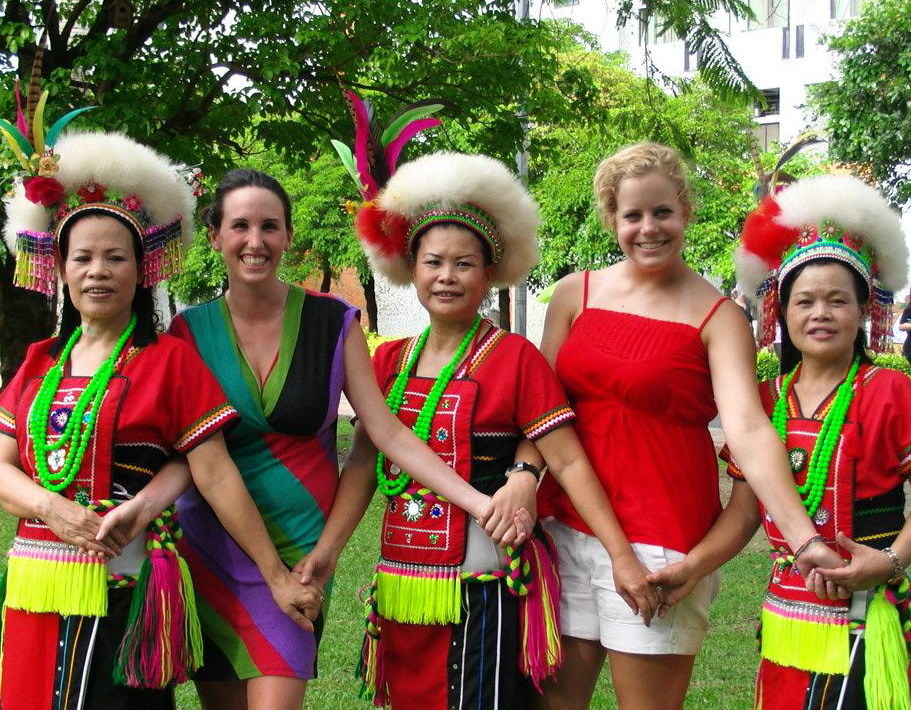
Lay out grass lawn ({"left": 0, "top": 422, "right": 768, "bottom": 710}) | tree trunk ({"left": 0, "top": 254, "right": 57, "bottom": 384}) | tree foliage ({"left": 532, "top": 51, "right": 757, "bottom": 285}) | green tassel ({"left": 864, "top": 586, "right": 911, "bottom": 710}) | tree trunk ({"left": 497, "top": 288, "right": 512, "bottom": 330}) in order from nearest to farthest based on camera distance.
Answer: green tassel ({"left": 864, "top": 586, "right": 911, "bottom": 710}) < grass lawn ({"left": 0, "top": 422, "right": 768, "bottom": 710}) < tree trunk ({"left": 0, "top": 254, "right": 57, "bottom": 384}) < tree foliage ({"left": 532, "top": 51, "right": 757, "bottom": 285}) < tree trunk ({"left": 497, "top": 288, "right": 512, "bottom": 330})

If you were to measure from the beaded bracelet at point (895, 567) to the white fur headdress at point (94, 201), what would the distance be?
2068mm

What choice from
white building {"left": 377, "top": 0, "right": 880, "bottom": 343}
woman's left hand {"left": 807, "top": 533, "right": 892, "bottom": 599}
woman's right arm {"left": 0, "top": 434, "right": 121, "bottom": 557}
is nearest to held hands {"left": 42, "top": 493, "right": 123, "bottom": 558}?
woman's right arm {"left": 0, "top": 434, "right": 121, "bottom": 557}

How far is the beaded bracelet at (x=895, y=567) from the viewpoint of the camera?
2.67m

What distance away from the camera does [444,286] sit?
3.02 meters

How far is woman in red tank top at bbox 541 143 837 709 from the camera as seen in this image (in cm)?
289

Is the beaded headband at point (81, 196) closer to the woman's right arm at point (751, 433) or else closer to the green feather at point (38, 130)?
the green feather at point (38, 130)

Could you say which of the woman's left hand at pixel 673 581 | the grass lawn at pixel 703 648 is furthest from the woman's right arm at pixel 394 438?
the grass lawn at pixel 703 648

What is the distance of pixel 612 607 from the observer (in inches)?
116

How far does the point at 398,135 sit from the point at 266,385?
2.99 ft

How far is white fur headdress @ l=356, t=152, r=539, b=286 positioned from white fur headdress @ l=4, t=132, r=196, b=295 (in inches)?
23.9

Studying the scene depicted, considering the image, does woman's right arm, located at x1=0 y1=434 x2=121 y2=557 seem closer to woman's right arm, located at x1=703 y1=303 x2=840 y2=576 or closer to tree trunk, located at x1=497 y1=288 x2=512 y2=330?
woman's right arm, located at x1=703 y1=303 x2=840 y2=576

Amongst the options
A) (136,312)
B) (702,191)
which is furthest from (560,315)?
(702,191)

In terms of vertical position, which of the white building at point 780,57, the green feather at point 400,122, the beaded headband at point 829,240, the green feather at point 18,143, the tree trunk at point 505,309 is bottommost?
the beaded headband at point 829,240

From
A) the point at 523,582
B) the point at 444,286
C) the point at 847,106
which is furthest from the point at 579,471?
the point at 847,106
